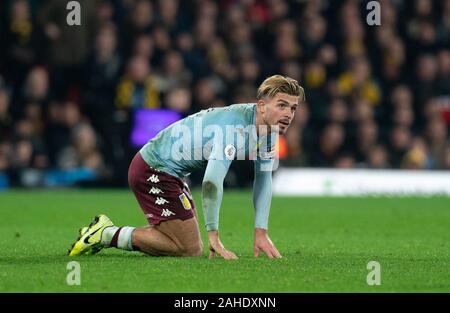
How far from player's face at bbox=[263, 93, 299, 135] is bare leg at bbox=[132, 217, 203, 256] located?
1.08 meters

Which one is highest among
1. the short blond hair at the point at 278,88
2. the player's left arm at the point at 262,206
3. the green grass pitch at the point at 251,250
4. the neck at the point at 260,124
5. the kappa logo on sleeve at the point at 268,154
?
the short blond hair at the point at 278,88

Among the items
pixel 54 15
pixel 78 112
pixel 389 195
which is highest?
pixel 54 15

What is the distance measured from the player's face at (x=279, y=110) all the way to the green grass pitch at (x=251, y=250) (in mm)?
1029

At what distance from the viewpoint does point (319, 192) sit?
693 inches

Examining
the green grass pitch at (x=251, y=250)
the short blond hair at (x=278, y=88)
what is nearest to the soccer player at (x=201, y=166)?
the short blond hair at (x=278, y=88)

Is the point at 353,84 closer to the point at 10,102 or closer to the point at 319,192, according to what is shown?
the point at 319,192

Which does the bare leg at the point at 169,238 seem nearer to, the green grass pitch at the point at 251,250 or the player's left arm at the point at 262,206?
the green grass pitch at the point at 251,250

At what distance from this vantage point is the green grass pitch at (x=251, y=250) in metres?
7.01

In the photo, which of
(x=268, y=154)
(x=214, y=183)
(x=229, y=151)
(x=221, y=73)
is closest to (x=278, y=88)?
(x=268, y=154)

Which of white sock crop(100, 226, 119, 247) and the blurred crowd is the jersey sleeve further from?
the blurred crowd

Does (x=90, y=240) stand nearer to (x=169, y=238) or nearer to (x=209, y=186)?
(x=169, y=238)
